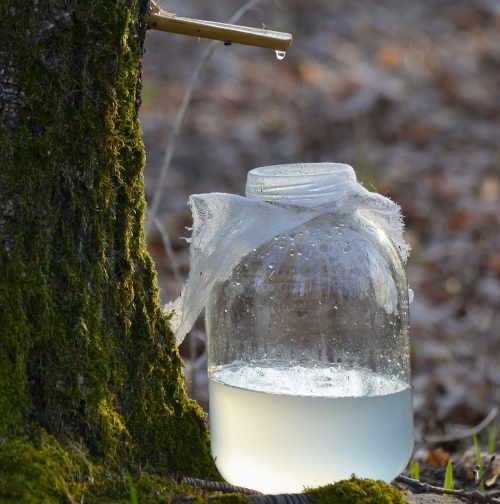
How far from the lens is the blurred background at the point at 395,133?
4.56 meters

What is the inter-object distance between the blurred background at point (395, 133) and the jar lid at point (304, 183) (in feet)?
5.93

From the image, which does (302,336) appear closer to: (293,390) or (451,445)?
(293,390)

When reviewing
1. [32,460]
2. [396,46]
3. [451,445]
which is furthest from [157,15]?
[396,46]

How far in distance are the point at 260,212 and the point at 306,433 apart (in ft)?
1.90

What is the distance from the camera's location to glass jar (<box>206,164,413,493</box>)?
4.74 ft

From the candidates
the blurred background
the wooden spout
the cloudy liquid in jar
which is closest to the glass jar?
the cloudy liquid in jar

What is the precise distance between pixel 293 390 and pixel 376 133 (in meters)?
6.34

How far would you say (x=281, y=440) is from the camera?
4.75 ft

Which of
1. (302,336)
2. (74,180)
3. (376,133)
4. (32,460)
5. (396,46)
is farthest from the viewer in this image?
(396,46)

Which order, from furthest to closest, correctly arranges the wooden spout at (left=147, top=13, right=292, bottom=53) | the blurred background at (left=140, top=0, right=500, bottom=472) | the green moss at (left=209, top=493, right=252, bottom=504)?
the blurred background at (left=140, top=0, right=500, bottom=472)
the wooden spout at (left=147, top=13, right=292, bottom=53)
the green moss at (left=209, top=493, right=252, bottom=504)

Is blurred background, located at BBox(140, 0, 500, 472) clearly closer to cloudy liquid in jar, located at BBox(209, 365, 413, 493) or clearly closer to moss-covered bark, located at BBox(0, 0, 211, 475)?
cloudy liquid in jar, located at BBox(209, 365, 413, 493)

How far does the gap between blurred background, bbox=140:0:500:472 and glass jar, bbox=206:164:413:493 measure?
1475mm

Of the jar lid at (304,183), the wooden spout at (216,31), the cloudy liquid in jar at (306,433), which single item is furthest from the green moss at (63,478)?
the wooden spout at (216,31)

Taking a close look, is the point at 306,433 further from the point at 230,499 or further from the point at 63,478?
the point at 63,478
